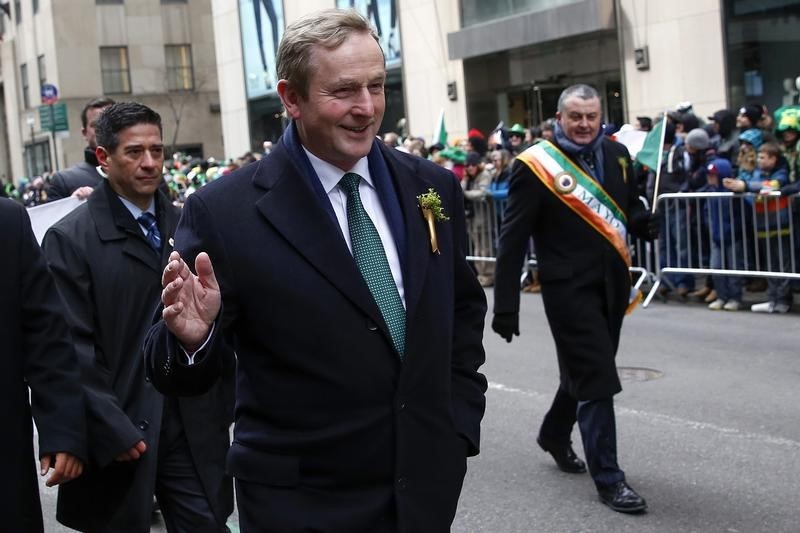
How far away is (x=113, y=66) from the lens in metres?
49.1

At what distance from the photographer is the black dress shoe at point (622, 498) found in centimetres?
571

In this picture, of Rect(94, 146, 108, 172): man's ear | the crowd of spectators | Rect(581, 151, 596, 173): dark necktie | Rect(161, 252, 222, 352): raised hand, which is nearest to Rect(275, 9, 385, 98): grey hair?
Rect(161, 252, 222, 352): raised hand

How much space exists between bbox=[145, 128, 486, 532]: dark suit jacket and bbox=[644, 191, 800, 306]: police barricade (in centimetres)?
850

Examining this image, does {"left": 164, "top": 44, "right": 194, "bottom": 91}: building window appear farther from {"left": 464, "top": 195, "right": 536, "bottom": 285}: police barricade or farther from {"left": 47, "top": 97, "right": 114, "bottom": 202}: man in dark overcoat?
{"left": 47, "top": 97, "right": 114, "bottom": 202}: man in dark overcoat

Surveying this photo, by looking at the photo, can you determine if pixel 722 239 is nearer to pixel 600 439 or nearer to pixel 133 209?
pixel 600 439

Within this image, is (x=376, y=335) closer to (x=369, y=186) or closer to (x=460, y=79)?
(x=369, y=186)

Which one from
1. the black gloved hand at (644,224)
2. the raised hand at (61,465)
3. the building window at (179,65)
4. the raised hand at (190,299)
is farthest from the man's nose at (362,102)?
the building window at (179,65)

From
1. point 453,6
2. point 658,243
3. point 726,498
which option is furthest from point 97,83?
point 726,498

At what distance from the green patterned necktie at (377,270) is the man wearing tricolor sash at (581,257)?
2798 mm

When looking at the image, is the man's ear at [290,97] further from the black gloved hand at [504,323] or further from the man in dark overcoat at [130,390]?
the black gloved hand at [504,323]

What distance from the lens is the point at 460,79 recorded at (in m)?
22.8

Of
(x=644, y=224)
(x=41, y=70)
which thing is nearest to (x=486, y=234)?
(x=644, y=224)

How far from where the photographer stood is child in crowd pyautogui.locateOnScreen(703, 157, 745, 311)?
37.9 feet

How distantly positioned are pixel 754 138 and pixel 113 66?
41058 millimetres
